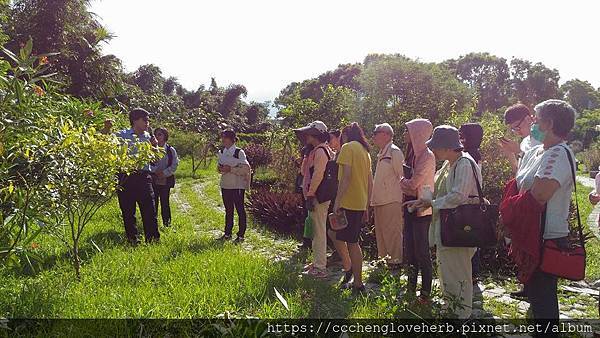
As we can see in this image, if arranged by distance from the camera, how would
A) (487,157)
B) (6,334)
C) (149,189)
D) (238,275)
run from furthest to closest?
(487,157) → (149,189) → (238,275) → (6,334)

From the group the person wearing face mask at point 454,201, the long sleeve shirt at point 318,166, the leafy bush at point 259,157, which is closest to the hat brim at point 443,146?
the person wearing face mask at point 454,201

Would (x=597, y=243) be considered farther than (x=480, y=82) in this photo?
No

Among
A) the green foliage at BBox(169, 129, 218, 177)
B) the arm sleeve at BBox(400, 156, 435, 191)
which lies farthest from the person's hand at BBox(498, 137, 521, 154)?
the green foliage at BBox(169, 129, 218, 177)

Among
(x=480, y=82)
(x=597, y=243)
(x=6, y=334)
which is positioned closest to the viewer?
(x=6, y=334)

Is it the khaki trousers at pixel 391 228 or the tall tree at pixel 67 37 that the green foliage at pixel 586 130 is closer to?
the tall tree at pixel 67 37

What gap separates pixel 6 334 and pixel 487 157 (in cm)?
660

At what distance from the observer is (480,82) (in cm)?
4541

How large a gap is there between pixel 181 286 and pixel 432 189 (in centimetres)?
234

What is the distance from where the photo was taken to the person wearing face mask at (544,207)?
246 centimetres

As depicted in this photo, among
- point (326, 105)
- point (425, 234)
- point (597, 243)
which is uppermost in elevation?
point (326, 105)

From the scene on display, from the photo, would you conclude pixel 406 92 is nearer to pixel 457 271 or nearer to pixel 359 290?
pixel 359 290

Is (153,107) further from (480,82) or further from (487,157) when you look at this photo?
(480,82)

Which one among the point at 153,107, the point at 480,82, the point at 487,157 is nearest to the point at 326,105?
the point at 487,157

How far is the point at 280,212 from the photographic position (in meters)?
7.57
